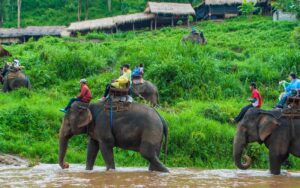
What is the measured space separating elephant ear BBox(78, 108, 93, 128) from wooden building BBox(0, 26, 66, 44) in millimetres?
31363

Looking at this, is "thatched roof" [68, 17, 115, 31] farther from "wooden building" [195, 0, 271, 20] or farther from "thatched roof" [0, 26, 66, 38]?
"wooden building" [195, 0, 271, 20]

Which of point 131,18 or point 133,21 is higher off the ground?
point 131,18

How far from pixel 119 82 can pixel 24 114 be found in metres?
4.72

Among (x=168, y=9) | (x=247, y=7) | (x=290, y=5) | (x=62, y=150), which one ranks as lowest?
(x=62, y=150)

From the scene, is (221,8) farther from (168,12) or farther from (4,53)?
(4,53)

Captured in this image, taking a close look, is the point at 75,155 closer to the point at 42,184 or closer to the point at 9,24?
the point at 42,184

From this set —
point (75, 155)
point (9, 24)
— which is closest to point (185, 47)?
point (75, 155)

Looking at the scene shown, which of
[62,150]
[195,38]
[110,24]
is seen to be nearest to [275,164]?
[62,150]

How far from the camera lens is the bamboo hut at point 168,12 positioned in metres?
45.4

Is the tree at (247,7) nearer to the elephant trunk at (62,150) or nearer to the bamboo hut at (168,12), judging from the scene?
the bamboo hut at (168,12)

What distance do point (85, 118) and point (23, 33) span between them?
3224 cm

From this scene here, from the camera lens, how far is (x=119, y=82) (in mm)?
13477

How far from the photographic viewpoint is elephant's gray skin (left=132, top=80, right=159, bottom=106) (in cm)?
1992

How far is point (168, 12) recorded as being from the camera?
45.7 meters
